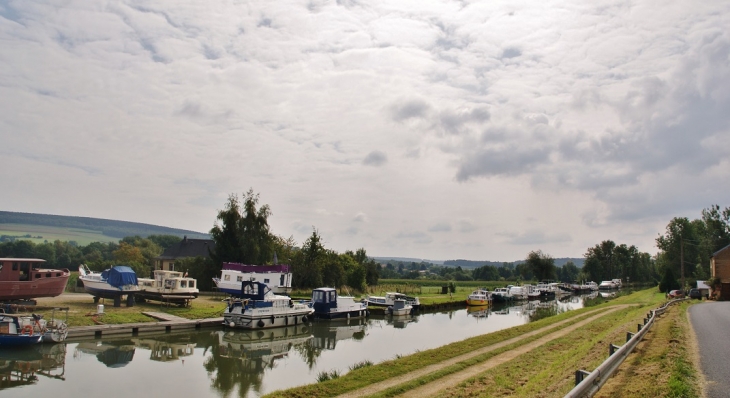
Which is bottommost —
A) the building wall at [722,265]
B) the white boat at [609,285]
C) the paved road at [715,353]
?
the white boat at [609,285]

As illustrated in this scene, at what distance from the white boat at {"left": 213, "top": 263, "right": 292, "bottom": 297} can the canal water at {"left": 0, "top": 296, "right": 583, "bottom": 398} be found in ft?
34.0

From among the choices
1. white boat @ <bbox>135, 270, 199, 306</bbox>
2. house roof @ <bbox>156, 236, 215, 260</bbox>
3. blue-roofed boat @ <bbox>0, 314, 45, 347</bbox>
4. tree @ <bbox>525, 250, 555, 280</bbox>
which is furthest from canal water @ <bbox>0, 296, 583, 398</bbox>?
tree @ <bbox>525, 250, 555, 280</bbox>

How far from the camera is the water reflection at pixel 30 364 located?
2097 cm

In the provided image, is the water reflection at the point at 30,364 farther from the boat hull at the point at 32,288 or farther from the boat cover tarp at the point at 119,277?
the boat cover tarp at the point at 119,277

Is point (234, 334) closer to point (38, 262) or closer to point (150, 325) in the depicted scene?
point (150, 325)

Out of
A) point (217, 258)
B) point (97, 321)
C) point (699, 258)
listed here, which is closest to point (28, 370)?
point (97, 321)

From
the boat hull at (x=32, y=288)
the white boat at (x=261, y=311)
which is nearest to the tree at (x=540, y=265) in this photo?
the white boat at (x=261, y=311)

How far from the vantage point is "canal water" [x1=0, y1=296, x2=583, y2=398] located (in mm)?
20297

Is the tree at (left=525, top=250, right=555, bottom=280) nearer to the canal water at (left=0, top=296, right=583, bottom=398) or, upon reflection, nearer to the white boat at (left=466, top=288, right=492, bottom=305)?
the white boat at (left=466, top=288, right=492, bottom=305)

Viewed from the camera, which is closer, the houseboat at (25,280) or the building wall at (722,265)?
the houseboat at (25,280)

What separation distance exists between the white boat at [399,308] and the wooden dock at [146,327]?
59.9 feet

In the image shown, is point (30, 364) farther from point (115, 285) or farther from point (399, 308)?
point (399, 308)

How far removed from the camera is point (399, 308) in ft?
166

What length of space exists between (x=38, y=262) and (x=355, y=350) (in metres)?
23.3
